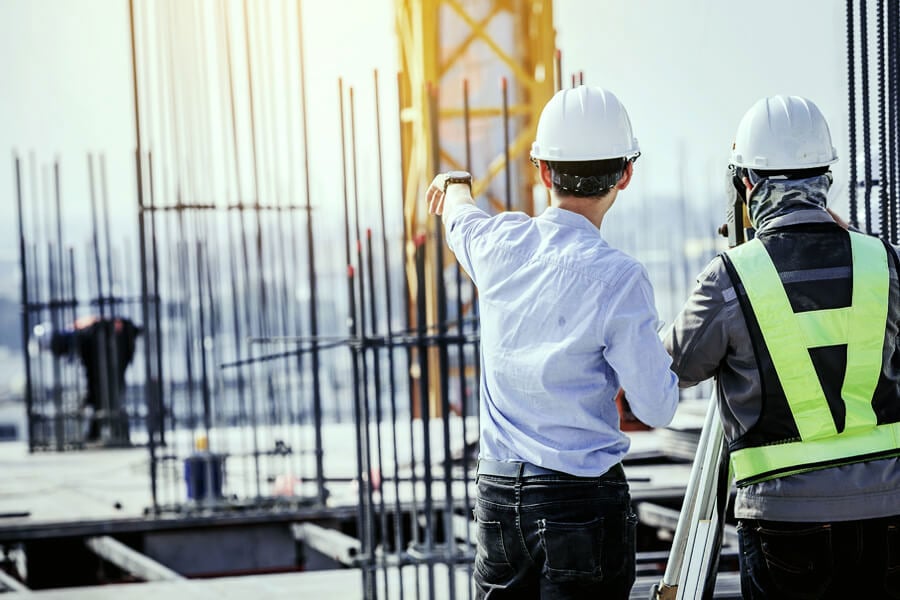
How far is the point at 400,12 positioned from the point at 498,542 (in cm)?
947

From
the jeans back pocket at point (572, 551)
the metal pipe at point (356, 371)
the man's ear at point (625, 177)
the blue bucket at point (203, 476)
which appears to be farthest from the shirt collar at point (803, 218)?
the blue bucket at point (203, 476)

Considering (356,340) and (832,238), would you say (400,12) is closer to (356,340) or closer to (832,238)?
(356,340)

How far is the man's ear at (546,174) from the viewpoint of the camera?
262 centimetres

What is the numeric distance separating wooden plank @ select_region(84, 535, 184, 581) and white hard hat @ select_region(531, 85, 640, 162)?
165 inches

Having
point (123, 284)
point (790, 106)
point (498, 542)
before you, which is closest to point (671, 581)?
point (498, 542)

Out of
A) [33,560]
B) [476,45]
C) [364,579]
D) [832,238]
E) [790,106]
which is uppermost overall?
[476,45]

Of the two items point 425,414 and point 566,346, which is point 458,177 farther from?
point 425,414

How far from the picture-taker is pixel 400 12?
447 inches

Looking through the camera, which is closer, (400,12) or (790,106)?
(790,106)

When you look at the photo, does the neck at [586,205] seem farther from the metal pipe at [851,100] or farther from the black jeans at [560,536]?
the metal pipe at [851,100]

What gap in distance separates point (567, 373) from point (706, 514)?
63 cm

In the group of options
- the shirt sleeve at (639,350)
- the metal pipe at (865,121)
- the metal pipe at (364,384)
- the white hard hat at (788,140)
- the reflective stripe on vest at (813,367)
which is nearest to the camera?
the shirt sleeve at (639,350)

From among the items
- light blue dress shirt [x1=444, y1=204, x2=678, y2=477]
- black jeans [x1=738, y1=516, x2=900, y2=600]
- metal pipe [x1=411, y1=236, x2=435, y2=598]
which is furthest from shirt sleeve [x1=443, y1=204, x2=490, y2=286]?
metal pipe [x1=411, y1=236, x2=435, y2=598]

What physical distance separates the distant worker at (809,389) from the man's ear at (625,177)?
0.28 m
